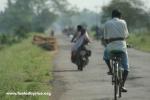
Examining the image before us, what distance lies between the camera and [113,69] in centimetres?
1350

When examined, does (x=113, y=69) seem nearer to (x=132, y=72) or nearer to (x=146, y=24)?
(x=132, y=72)

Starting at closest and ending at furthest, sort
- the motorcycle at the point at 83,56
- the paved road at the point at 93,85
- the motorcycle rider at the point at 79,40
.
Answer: the paved road at the point at 93,85, the motorcycle rider at the point at 79,40, the motorcycle at the point at 83,56

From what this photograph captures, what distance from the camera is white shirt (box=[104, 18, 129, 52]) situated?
43.7 ft

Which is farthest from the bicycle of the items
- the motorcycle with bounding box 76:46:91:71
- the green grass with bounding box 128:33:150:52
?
the green grass with bounding box 128:33:150:52

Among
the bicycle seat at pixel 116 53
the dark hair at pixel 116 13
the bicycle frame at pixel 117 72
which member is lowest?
the bicycle frame at pixel 117 72

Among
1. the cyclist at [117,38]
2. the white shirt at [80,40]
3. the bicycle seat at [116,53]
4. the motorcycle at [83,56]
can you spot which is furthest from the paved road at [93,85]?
the white shirt at [80,40]

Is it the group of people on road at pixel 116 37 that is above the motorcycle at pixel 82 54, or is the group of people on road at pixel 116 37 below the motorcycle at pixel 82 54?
above

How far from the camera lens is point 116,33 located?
1346cm

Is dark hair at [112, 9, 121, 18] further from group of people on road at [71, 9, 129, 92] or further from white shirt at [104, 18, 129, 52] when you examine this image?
white shirt at [104, 18, 129, 52]

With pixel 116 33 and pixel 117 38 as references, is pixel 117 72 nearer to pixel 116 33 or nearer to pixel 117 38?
pixel 117 38

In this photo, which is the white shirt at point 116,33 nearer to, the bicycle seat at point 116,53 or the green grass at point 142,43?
the bicycle seat at point 116,53

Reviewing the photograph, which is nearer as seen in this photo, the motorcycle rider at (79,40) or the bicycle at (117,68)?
the bicycle at (117,68)

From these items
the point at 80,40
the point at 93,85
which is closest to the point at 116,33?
the point at 93,85

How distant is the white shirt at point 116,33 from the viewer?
13320 millimetres
